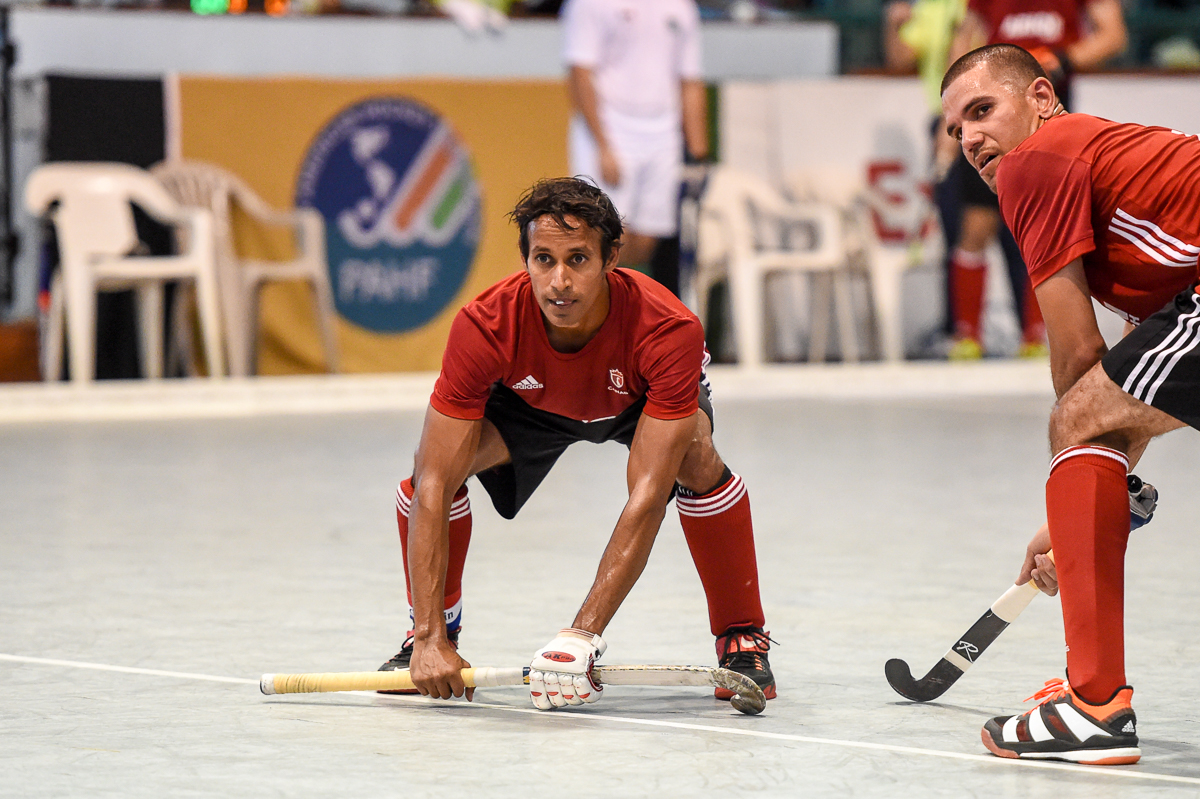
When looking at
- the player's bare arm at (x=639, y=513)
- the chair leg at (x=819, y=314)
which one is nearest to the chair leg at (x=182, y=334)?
the chair leg at (x=819, y=314)

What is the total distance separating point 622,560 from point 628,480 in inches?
6.8

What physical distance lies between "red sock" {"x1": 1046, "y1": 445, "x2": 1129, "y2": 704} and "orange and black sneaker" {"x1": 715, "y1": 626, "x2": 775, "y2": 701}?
0.65 metres

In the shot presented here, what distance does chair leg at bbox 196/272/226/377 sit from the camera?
30.5ft

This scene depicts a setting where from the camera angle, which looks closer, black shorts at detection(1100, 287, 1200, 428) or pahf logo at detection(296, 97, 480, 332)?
black shorts at detection(1100, 287, 1200, 428)

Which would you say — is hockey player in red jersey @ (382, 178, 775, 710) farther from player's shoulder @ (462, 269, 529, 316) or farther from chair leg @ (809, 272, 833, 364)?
chair leg @ (809, 272, 833, 364)

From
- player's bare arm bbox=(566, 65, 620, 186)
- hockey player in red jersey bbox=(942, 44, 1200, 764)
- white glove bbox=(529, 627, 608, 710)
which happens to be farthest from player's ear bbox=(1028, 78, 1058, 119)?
player's bare arm bbox=(566, 65, 620, 186)

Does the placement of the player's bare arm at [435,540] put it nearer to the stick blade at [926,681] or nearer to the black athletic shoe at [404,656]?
the black athletic shoe at [404,656]

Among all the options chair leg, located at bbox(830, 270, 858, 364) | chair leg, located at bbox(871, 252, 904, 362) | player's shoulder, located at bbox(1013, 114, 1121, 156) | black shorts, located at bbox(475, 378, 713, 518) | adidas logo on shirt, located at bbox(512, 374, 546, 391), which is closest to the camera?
player's shoulder, located at bbox(1013, 114, 1121, 156)

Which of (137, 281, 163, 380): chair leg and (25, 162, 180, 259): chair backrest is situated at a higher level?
(25, 162, 180, 259): chair backrest

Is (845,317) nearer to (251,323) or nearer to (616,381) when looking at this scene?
(251,323)

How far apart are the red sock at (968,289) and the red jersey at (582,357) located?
7298mm

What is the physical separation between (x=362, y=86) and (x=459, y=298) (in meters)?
1.38

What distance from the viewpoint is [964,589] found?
14.3ft

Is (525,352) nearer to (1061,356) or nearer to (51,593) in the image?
(1061,356)
